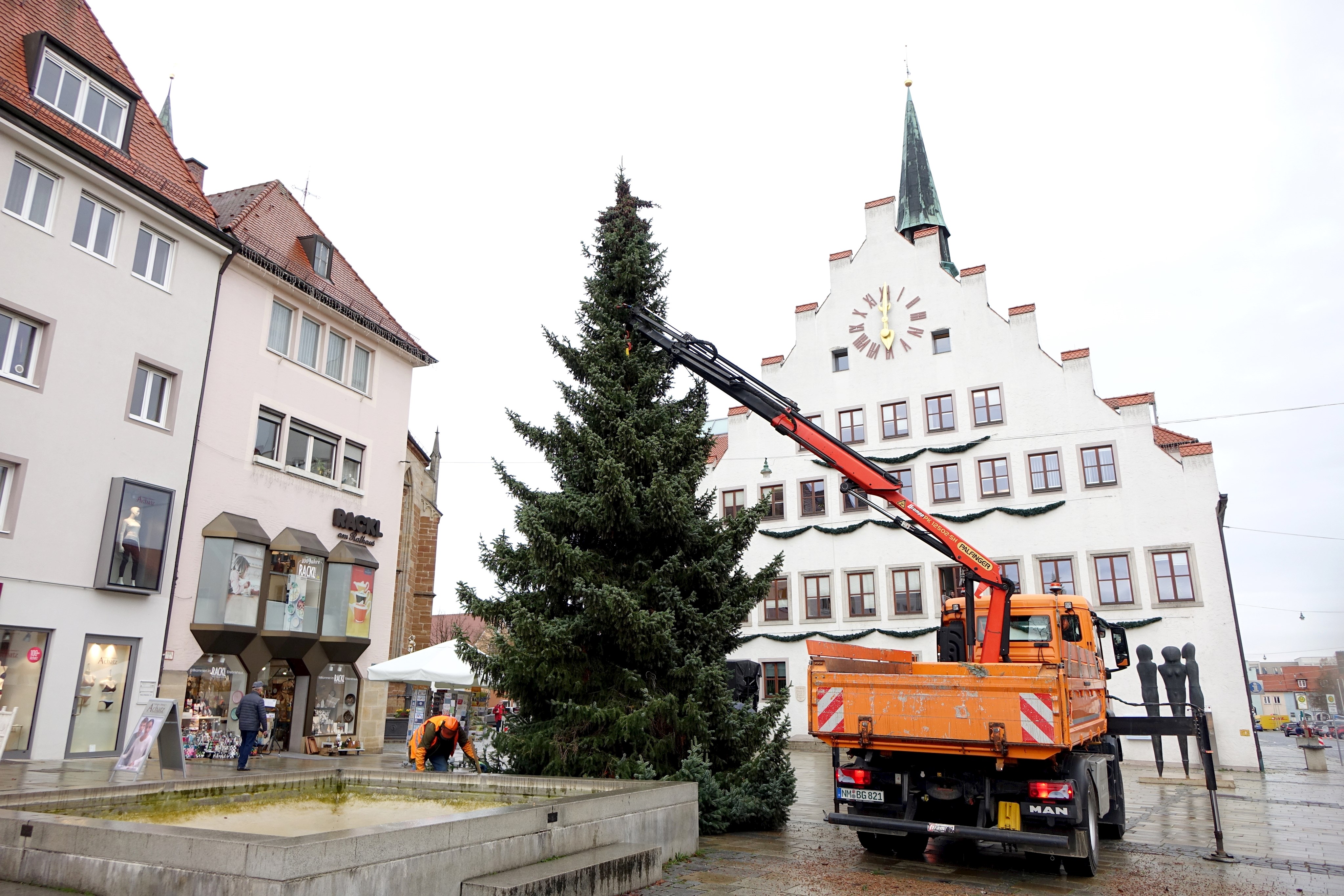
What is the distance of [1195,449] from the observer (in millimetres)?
28781

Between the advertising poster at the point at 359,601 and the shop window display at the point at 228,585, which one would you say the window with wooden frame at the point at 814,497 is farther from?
the shop window display at the point at 228,585

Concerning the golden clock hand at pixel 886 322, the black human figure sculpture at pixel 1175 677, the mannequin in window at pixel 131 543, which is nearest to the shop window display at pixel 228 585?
the mannequin in window at pixel 131 543

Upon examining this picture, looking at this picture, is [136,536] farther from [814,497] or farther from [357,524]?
[814,497]

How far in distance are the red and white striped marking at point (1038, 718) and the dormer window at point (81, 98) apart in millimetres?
20701

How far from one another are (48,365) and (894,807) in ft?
54.4

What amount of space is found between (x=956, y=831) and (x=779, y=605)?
25762 mm

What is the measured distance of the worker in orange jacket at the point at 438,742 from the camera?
11797mm

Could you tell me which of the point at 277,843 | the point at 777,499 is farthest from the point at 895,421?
the point at 277,843

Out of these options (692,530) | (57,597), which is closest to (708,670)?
(692,530)

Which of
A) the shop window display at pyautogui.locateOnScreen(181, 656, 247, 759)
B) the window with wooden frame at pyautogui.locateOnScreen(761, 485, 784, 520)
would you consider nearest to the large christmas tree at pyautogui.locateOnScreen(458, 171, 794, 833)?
the shop window display at pyautogui.locateOnScreen(181, 656, 247, 759)

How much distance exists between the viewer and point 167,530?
18.9 metres

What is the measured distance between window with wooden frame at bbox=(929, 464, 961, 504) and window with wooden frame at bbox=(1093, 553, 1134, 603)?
5.10 m

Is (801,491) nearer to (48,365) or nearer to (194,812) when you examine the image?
(48,365)

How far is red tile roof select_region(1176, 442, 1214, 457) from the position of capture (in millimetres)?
28578
